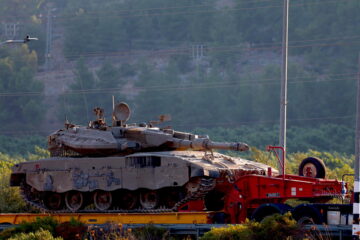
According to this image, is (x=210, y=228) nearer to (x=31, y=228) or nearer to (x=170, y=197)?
(x=170, y=197)

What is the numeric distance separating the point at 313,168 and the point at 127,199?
5863 millimetres

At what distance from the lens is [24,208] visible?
109 feet

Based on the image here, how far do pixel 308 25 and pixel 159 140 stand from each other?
5105cm

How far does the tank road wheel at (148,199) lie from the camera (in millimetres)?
27116

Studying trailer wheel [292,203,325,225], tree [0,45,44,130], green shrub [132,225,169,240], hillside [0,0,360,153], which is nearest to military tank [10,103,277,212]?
green shrub [132,225,169,240]

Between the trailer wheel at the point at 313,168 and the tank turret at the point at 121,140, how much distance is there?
224cm

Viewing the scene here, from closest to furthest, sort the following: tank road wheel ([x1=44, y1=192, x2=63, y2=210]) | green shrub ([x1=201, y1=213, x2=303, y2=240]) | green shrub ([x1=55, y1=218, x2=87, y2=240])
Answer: green shrub ([x1=201, y1=213, x2=303, y2=240])
green shrub ([x1=55, y1=218, x2=87, y2=240])
tank road wheel ([x1=44, y1=192, x2=63, y2=210])

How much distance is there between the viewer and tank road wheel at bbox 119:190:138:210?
1086 inches

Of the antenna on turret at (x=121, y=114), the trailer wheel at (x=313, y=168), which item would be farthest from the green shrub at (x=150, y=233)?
the antenna on turret at (x=121, y=114)

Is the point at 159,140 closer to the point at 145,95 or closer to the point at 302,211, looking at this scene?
the point at 302,211

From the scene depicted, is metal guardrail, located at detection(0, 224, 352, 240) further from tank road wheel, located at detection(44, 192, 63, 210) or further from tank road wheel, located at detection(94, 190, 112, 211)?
tank road wheel, located at detection(94, 190, 112, 211)

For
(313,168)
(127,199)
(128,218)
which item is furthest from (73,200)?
(313,168)

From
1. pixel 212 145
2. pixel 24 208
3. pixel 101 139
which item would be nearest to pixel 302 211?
pixel 212 145

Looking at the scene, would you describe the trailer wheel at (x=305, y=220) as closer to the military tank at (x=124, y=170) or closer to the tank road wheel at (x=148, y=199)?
the military tank at (x=124, y=170)
